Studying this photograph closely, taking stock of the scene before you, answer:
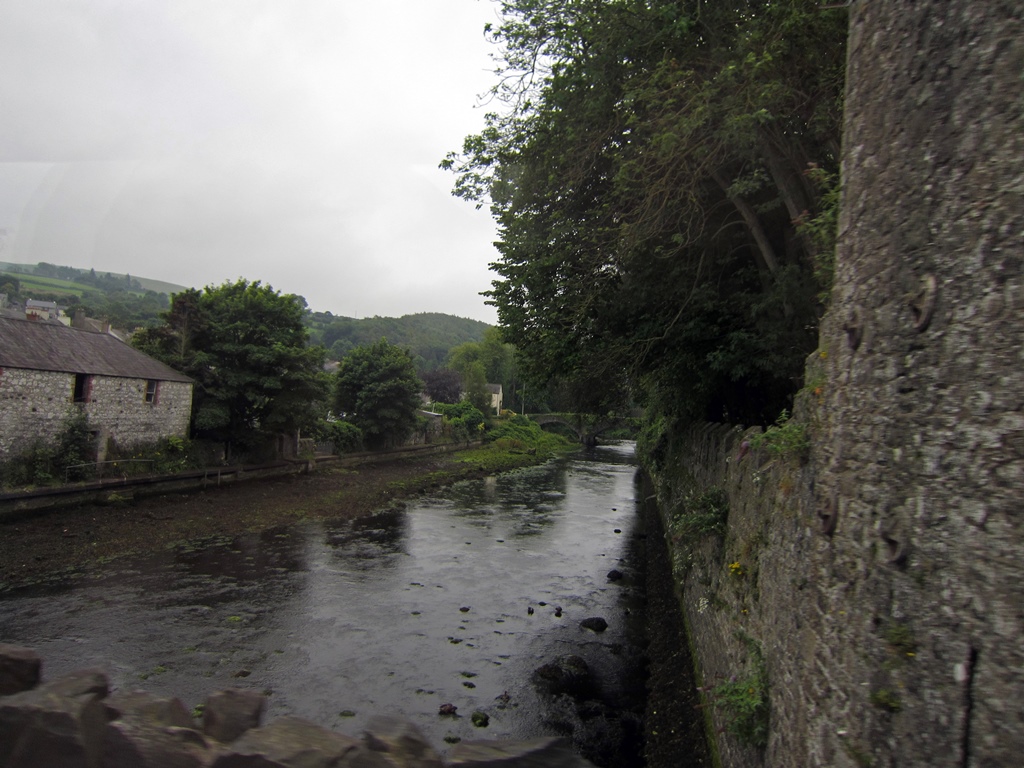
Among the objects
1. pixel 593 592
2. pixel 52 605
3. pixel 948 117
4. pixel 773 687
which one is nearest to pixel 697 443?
pixel 593 592

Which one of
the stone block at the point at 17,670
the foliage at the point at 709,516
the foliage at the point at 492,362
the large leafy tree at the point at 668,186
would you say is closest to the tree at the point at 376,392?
the large leafy tree at the point at 668,186

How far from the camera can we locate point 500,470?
41.0 m

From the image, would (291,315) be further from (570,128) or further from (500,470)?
(570,128)

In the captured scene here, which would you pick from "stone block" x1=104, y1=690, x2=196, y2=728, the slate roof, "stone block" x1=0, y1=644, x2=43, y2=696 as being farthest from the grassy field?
"stone block" x1=104, y1=690, x2=196, y2=728

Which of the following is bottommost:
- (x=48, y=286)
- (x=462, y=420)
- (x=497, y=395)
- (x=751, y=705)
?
(x=751, y=705)

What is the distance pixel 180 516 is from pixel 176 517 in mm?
220

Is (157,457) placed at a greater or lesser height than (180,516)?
greater

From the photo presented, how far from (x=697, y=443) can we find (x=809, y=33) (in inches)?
325

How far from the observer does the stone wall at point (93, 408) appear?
1920 cm

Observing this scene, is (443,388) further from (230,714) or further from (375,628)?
(230,714)

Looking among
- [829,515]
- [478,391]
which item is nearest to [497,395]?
[478,391]

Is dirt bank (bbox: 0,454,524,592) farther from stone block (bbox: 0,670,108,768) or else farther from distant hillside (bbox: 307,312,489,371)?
distant hillside (bbox: 307,312,489,371)

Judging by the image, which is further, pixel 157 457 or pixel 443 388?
pixel 443 388

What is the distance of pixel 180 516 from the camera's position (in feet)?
65.7
